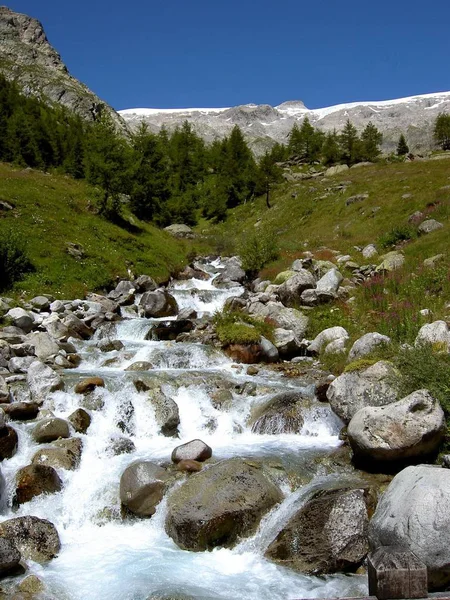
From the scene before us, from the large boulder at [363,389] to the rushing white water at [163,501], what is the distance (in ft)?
2.30

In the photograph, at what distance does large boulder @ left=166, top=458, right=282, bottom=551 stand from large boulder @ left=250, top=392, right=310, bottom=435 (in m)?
3.10

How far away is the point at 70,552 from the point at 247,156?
2965 inches

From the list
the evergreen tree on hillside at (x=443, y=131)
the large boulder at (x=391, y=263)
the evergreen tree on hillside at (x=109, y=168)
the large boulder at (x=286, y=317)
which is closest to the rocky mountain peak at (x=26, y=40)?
the evergreen tree on hillside at (x=443, y=131)

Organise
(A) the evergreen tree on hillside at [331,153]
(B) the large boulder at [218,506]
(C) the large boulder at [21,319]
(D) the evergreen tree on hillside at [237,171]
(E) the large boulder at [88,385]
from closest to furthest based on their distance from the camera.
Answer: (B) the large boulder at [218,506], (E) the large boulder at [88,385], (C) the large boulder at [21,319], (D) the evergreen tree on hillside at [237,171], (A) the evergreen tree on hillside at [331,153]

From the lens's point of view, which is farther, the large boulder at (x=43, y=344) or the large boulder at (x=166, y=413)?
the large boulder at (x=43, y=344)

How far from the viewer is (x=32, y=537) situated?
375 inches

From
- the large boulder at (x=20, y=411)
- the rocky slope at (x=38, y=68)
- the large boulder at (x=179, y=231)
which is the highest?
the rocky slope at (x=38, y=68)

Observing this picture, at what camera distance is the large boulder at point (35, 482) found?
10759mm

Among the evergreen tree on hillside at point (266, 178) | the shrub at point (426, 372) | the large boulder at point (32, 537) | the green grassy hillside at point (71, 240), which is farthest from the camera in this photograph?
the evergreen tree on hillside at point (266, 178)

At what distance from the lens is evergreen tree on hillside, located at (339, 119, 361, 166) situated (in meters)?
76.6

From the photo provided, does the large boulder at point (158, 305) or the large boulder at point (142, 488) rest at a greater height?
the large boulder at point (158, 305)

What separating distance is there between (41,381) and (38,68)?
180 metres

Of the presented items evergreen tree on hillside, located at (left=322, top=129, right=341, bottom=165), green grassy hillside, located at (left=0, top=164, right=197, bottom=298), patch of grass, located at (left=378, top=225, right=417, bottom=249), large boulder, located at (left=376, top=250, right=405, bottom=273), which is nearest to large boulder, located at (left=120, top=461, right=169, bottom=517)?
green grassy hillside, located at (left=0, top=164, right=197, bottom=298)

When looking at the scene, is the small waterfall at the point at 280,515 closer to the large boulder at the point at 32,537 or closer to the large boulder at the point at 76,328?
the large boulder at the point at 32,537
